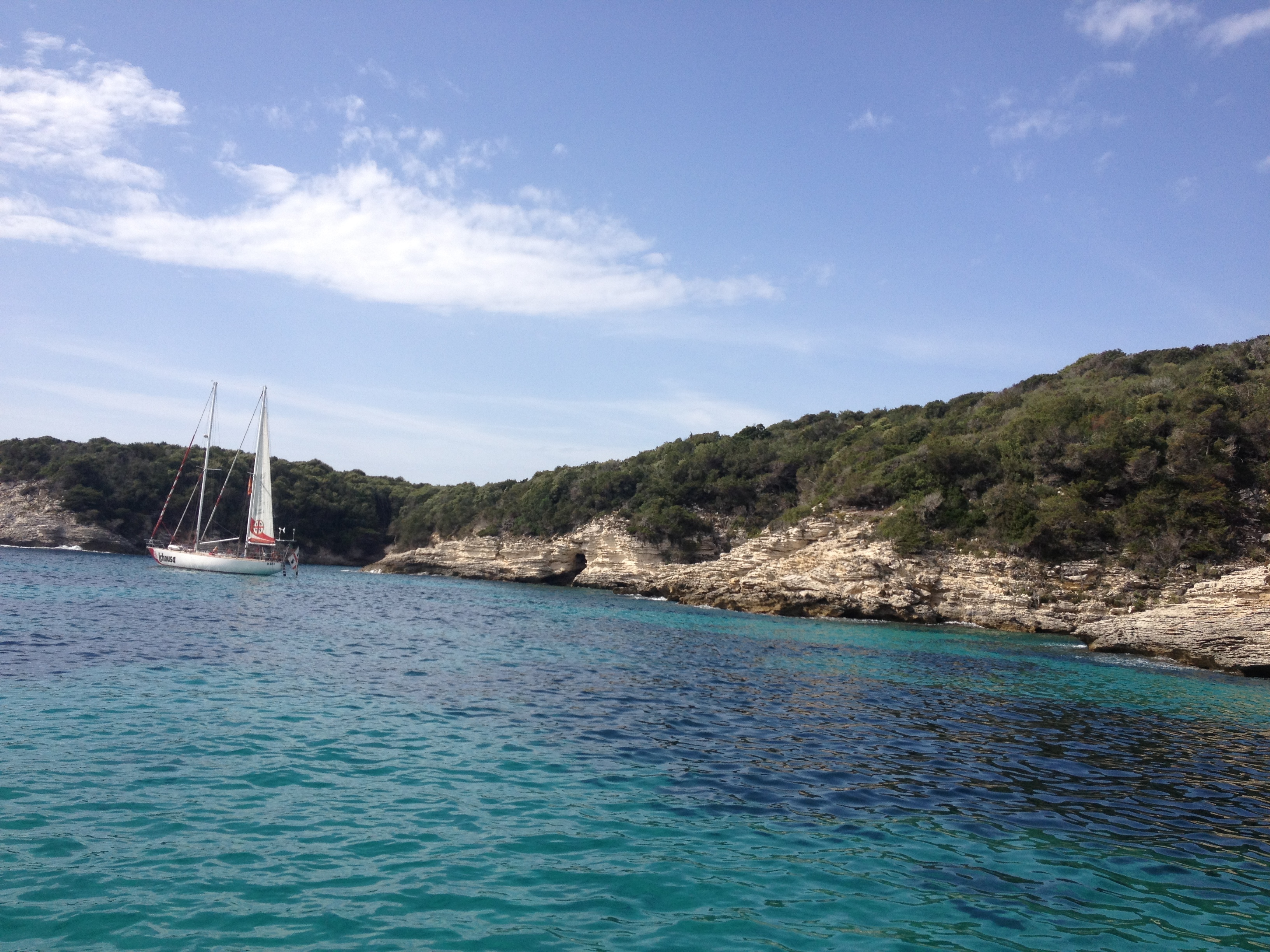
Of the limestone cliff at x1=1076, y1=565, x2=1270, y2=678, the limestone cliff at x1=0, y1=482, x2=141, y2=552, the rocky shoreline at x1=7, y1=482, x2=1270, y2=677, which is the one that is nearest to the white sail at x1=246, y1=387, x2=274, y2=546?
the rocky shoreline at x1=7, y1=482, x2=1270, y2=677

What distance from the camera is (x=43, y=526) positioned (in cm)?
7219

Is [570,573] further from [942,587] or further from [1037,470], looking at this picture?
[1037,470]

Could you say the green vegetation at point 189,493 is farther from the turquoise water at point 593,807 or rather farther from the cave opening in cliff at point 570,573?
the turquoise water at point 593,807

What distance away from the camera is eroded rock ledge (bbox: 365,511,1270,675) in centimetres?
2722

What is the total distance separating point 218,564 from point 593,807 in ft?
166

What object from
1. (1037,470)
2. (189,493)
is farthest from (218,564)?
(1037,470)

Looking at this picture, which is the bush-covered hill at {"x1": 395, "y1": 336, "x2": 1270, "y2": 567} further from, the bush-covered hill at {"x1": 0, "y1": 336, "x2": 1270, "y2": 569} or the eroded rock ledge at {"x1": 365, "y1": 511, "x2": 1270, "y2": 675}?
the eroded rock ledge at {"x1": 365, "y1": 511, "x2": 1270, "y2": 675}

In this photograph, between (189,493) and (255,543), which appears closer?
(255,543)

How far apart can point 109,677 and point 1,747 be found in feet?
15.7

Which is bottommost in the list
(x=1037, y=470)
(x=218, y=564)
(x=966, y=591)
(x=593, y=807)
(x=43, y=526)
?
(x=218, y=564)

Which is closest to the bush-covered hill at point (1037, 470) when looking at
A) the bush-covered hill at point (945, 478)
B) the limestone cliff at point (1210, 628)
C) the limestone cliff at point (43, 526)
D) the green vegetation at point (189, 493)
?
the bush-covered hill at point (945, 478)

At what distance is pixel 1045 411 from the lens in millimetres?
43062

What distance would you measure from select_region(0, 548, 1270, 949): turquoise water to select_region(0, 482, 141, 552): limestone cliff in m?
65.7

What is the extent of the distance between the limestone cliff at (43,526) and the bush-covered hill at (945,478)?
1.45 meters
